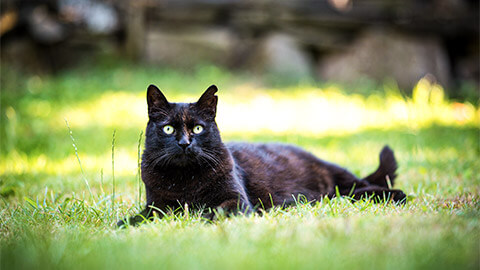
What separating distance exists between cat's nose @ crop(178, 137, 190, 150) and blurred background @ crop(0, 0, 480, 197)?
2365mm

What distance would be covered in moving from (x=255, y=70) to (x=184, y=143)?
680 cm

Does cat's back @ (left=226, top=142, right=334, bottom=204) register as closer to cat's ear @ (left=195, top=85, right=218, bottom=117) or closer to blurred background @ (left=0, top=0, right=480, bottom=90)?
cat's ear @ (left=195, top=85, right=218, bottom=117)

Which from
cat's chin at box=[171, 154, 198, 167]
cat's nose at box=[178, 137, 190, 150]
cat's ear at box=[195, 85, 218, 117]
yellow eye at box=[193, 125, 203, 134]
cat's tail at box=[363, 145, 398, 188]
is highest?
cat's ear at box=[195, 85, 218, 117]

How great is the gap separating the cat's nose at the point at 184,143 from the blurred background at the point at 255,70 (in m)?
2.37

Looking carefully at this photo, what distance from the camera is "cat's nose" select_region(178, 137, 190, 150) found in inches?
101

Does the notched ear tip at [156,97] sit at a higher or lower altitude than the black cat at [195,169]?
higher

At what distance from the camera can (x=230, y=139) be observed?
543 centimetres

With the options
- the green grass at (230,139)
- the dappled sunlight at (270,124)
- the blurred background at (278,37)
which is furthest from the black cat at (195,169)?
the blurred background at (278,37)

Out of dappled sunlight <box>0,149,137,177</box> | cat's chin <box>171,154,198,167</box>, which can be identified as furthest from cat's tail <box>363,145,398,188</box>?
dappled sunlight <box>0,149,137,177</box>

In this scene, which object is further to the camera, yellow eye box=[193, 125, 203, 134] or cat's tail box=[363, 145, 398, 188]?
cat's tail box=[363, 145, 398, 188]

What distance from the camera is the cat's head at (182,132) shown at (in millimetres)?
2635

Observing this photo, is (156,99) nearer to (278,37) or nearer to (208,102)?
(208,102)

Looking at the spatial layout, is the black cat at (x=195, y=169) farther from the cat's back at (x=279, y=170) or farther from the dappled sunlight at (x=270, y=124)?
the dappled sunlight at (x=270, y=124)

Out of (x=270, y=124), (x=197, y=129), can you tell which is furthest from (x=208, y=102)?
(x=270, y=124)
